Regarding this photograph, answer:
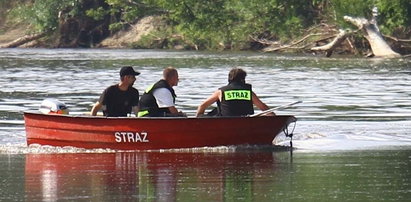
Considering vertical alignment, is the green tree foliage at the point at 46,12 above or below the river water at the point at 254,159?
below

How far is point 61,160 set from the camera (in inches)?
742

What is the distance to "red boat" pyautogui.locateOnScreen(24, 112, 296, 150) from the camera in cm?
1952

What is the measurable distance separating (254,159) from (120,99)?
272 centimetres

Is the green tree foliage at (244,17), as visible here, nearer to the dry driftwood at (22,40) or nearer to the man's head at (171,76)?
the dry driftwood at (22,40)

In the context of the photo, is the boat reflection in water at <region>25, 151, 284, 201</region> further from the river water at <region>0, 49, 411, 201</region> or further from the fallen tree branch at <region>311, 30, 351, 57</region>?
the fallen tree branch at <region>311, 30, 351, 57</region>

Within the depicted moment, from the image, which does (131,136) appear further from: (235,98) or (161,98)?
(235,98)

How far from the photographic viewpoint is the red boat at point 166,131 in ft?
64.0

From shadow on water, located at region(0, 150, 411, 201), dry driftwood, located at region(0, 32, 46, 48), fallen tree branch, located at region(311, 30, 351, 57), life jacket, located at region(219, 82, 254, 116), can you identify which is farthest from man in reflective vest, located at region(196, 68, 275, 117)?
dry driftwood, located at region(0, 32, 46, 48)

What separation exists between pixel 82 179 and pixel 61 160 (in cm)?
290

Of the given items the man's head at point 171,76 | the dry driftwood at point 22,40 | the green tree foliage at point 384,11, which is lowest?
the dry driftwood at point 22,40

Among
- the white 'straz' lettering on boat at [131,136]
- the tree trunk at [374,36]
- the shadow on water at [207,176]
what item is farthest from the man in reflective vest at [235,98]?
the tree trunk at [374,36]

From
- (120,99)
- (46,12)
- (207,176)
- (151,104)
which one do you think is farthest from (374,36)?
(207,176)

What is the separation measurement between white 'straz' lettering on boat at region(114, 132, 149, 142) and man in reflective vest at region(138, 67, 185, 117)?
456 mm

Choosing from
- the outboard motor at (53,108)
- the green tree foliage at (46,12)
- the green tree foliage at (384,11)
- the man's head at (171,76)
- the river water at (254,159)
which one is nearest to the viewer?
the river water at (254,159)
